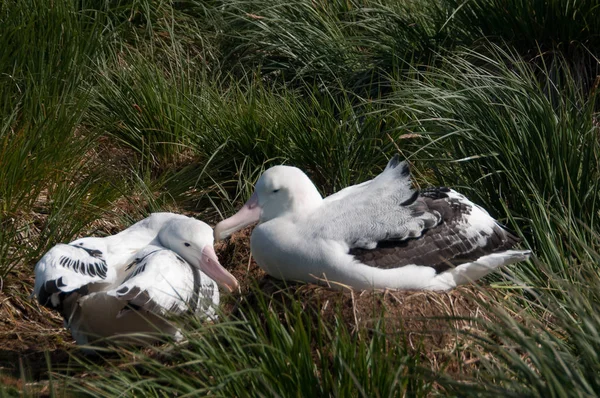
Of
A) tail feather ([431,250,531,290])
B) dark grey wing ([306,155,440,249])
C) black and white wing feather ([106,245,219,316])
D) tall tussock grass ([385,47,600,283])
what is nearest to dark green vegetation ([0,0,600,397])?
tall tussock grass ([385,47,600,283])

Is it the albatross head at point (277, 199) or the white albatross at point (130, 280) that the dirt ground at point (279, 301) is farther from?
the albatross head at point (277, 199)

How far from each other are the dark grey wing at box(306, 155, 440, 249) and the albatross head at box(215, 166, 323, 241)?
8 centimetres

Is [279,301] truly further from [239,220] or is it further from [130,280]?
[130,280]

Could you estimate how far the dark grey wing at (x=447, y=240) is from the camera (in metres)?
4.25

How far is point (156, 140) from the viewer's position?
6684 mm

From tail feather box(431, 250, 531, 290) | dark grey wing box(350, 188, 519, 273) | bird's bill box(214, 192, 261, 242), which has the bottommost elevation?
tail feather box(431, 250, 531, 290)

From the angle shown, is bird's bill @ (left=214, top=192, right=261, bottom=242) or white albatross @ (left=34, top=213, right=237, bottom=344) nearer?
white albatross @ (left=34, top=213, right=237, bottom=344)

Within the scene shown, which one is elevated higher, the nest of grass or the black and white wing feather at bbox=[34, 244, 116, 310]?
the black and white wing feather at bbox=[34, 244, 116, 310]

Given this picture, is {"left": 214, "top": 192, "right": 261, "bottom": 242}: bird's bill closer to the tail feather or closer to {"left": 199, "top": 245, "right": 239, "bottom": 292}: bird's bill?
{"left": 199, "top": 245, "right": 239, "bottom": 292}: bird's bill

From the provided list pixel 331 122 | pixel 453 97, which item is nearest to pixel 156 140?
pixel 331 122

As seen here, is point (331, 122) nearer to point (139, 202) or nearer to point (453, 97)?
point (453, 97)

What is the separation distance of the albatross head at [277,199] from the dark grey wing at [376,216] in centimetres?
8

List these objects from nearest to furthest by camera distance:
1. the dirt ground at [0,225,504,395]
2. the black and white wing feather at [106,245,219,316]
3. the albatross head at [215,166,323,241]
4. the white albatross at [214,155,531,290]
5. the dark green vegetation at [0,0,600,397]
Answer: the dark green vegetation at [0,0,600,397] < the dirt ground at [0,225,504,395] < the black and white wing feather at [106,245,219,316] < the white albatross at [214,155,531,290] < the albatross head at [215,166,323,241]

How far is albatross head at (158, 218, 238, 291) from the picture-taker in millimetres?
4547
